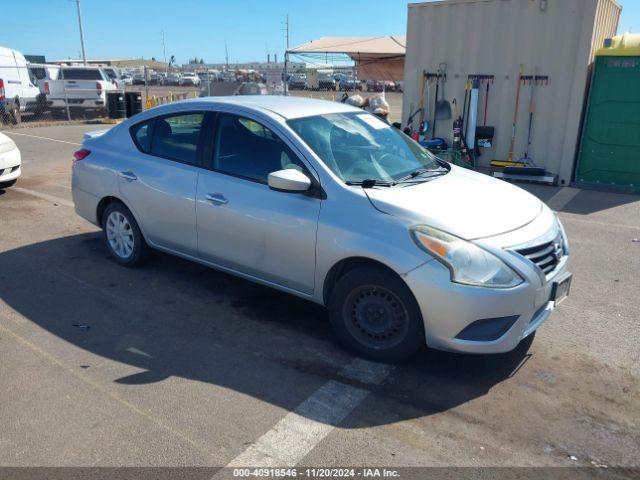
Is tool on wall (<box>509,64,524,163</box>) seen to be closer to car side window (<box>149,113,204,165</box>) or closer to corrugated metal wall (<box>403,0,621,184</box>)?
corrugated metal wall (<box>403,0,621,184</box>)

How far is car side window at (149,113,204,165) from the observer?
4820 millimetres

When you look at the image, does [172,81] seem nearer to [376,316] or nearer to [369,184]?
[369,184]

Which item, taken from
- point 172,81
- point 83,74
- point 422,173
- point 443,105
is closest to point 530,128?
point 443,105

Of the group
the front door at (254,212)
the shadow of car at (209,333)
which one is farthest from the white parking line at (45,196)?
the front door at (254,212)

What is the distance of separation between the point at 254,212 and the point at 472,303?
5.84 ft

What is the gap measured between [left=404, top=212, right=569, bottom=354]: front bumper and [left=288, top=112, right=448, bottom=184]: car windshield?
959mm

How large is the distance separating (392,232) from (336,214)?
1.46ft

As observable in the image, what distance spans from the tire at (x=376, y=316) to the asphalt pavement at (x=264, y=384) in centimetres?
14

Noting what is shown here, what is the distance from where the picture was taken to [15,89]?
19.0m

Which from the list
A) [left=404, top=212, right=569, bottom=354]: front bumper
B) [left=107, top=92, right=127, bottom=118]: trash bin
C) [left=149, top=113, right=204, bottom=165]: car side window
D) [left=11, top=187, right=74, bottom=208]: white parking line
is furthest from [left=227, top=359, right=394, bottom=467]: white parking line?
[left=107, top=92, right=127, bottom=118]: trash bin

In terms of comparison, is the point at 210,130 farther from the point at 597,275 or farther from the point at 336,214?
the point at 597,275

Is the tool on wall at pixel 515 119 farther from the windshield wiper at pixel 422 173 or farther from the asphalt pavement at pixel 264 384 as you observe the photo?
the windshield wiper at pixel 422 173

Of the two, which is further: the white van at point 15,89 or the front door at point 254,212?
the white van at point 15,89

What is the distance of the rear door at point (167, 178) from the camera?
15.6 ft
